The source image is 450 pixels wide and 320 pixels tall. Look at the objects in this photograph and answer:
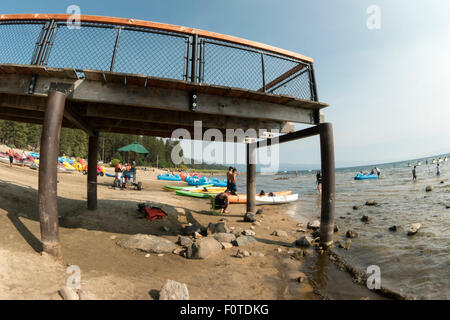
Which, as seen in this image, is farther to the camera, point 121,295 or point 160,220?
point 160,220

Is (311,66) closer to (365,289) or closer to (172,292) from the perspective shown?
(365,289)

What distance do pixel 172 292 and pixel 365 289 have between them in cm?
364

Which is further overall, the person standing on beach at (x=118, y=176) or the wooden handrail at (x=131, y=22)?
the person standing on beach at (x=118, y=176)

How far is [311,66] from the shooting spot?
6.39 m

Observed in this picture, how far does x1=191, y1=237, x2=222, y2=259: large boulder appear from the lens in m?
5.07

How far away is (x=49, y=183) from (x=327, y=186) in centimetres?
687

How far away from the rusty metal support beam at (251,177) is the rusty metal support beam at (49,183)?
7362mm

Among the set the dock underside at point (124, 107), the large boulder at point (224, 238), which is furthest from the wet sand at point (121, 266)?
the dock underside at point (124, 107)

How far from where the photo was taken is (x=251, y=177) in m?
9.98

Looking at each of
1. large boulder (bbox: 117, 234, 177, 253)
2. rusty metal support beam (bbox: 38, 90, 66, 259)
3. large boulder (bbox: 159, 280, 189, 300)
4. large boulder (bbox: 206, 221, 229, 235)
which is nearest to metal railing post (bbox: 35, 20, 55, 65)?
rusty metal support beam (bbox: 38, 90, 66, 259)

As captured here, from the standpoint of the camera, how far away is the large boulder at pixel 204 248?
5070 millimetres

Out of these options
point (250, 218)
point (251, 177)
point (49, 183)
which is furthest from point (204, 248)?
point (251, 177)

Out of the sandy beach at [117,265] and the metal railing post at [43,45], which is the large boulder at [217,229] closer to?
the sandy beach at [117,265]

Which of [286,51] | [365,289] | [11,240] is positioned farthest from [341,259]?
[11,240]
